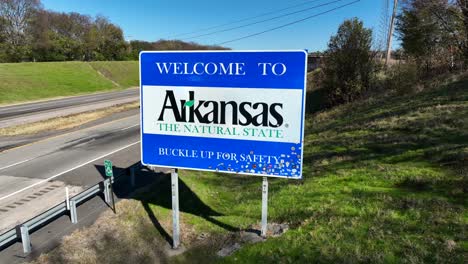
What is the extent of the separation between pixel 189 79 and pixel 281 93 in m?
1.63

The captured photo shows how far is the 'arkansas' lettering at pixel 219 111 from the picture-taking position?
616 centimetres

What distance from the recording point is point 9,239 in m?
7.11

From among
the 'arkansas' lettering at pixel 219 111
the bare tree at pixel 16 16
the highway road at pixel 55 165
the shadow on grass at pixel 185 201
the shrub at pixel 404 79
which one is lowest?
the highway road at pixel 55 165

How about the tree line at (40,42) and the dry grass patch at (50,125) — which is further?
the tree line at (40,42)

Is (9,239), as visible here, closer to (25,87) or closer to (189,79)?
(189,79)

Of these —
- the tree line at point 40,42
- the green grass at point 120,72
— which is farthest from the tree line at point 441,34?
the green grass at point 120,72

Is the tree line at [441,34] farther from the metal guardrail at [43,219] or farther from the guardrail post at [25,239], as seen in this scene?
the guardrail post at [25,239]

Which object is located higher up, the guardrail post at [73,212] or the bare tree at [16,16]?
the bare tree at [16,16]

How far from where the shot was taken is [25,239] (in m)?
7.03

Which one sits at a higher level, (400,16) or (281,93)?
(400,16)

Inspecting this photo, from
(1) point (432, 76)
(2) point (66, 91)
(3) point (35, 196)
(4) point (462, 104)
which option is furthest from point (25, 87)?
(4) point (462, 104)

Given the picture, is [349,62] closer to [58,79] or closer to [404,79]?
[404,79]

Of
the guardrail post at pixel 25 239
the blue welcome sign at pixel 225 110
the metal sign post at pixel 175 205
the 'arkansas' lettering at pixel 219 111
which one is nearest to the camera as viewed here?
the blue welcome sign at pixel 225 110

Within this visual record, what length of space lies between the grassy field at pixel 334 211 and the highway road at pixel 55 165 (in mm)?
2774
